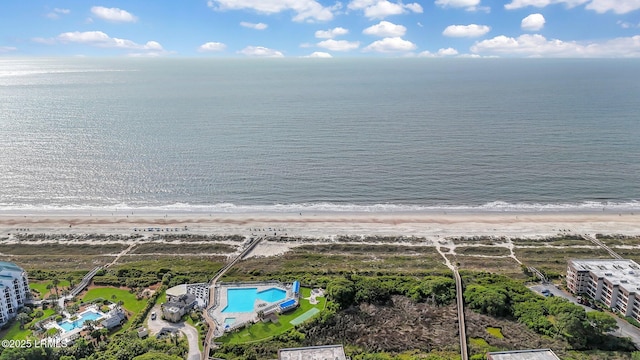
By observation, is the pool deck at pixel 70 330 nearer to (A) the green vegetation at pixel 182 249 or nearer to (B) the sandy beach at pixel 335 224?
(A) the green vegetation at pixel 182 249

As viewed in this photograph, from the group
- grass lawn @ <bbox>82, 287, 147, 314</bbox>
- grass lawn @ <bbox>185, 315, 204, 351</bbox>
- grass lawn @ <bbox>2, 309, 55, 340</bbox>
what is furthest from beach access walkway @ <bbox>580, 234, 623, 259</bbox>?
grass lawn @ <bbox>2, 309, 55, 340</bbox>

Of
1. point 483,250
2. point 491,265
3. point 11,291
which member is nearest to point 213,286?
point 11,291

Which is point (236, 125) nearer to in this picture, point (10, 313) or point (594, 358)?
point (10, 313)

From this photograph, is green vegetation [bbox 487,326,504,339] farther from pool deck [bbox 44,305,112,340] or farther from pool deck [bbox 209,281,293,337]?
pool deck [bbox 44,305,112,340]

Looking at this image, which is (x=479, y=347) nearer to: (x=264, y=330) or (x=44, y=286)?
(x=264, y=330)

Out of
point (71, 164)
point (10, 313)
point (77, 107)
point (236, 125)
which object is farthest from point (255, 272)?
point (77, 107)
